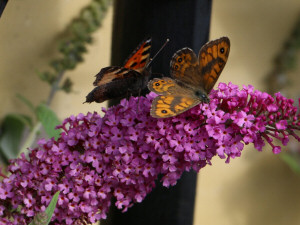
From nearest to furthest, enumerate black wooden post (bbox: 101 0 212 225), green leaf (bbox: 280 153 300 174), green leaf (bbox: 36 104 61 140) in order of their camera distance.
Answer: black wooden post (bbox: 101 0 212 225) < green leaf (bbox: 36 104 61 140) < green leaf (bbox: 280 153 300 174)

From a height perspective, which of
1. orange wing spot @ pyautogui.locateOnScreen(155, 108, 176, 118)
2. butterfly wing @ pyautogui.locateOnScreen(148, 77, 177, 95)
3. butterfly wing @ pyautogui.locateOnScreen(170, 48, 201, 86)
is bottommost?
orange wing spot @ pyautogui.locateOnScreen(155, 108, 176, 118)

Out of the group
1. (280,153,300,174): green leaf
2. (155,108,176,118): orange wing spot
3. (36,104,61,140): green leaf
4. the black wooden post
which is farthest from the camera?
(280,153,300,174): green leaf

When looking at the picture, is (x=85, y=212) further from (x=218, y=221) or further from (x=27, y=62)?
(x=218, y=221)

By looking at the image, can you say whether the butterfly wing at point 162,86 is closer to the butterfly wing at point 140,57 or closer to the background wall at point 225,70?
the butterfly wing at point 140,57

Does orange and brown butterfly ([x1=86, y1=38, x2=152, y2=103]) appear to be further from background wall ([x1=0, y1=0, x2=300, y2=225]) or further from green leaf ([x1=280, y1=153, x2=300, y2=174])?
green leaf ([x1=280, y1=153, x2=300, y2=174])

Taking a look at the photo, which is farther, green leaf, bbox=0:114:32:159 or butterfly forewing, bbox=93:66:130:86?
green leaf, bbox=0:114:32:159

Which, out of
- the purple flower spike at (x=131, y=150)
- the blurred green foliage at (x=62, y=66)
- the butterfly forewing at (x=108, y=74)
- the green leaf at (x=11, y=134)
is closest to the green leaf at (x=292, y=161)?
the blurred green foliage at (x=62, y=66)

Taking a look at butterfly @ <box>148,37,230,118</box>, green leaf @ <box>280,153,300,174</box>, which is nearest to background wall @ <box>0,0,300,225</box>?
green leaf @ <box>280,153,300,174</box>

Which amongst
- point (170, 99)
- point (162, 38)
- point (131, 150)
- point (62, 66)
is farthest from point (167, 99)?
point (62, 66)

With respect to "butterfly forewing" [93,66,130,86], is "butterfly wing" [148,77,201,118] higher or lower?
lower
